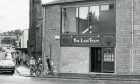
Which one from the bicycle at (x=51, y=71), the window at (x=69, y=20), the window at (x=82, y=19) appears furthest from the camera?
the window at (x=69, y=20)

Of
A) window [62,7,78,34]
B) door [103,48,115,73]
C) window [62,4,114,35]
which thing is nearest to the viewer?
door [103,48,115,73]

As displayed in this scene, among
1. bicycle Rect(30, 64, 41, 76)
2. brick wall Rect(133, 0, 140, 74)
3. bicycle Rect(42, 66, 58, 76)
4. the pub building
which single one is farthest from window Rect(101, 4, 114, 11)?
bicycle Rect(30, 64, 41, 76)

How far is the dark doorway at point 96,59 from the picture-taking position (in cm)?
2738

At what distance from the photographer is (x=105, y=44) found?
86.7 ft

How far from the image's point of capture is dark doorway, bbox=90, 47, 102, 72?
27.4m

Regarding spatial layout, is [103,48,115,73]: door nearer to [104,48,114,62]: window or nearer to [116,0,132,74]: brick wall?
[104,48,114,62]: window

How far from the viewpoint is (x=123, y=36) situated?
25.5m

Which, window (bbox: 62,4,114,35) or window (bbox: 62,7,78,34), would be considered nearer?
window (bbox: 62,4,114,35)

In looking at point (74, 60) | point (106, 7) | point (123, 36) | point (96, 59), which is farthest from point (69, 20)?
point (123, 36)

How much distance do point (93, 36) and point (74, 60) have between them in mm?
2795

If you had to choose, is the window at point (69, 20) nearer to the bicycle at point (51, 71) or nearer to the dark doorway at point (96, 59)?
the dark doorway at point (96, 59)

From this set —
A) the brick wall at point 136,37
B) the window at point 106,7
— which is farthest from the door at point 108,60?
the window at point 106,7

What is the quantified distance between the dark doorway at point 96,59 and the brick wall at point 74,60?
0.74 meters

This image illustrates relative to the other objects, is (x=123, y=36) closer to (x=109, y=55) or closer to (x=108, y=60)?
(x=109, y=55)
